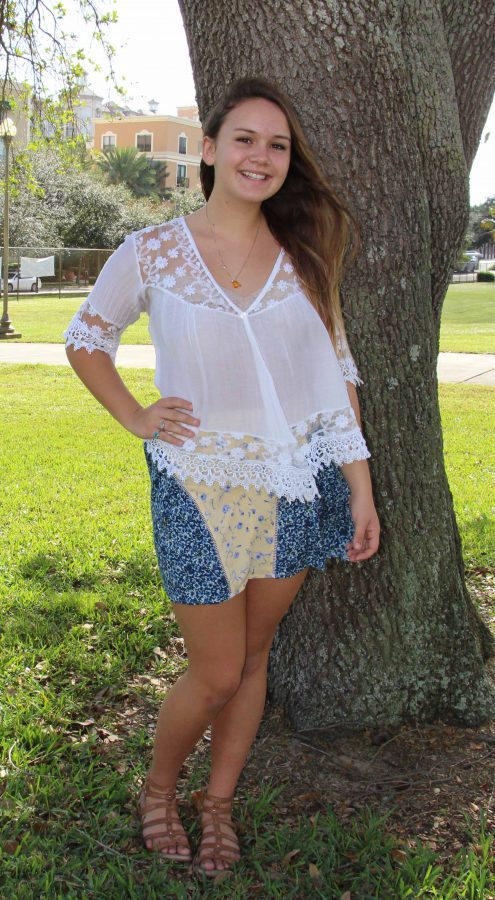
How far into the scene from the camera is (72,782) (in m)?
2.79

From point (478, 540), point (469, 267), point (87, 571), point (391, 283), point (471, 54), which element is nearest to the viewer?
point (391, 283)

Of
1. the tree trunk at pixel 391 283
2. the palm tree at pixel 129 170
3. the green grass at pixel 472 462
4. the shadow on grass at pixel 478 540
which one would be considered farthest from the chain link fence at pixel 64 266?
the tree trunk at pixel 391 283

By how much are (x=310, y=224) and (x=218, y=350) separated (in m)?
0.47

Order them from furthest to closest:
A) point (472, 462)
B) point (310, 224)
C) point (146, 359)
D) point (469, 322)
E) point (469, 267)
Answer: point (469, 267) → point (469, 322) → point (146, 359) → point (472, 462) → point (310, 224)

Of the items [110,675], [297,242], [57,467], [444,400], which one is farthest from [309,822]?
[444,400]

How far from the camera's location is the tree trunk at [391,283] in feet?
8.58

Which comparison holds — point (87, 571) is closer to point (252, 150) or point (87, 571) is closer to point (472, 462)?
point (252, 150)

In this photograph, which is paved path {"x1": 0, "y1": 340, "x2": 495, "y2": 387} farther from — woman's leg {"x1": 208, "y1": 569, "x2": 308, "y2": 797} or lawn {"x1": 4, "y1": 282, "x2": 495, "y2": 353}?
woman's leg {"x1": 208, "y1": 569, "x2": 308, "y2": 797}

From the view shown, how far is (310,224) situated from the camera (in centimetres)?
234

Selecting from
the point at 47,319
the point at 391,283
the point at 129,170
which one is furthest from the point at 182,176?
the point at 391,283

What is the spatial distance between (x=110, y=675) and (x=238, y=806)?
3.10ft

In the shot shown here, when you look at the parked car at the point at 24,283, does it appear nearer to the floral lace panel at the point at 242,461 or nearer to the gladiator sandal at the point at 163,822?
the gladiator sandal at the point at 163,822

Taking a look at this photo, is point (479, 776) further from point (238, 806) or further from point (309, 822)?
point (238, 806)

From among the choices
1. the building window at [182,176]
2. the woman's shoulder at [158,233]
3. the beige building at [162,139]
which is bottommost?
the woman's shoulder at [158,233]
